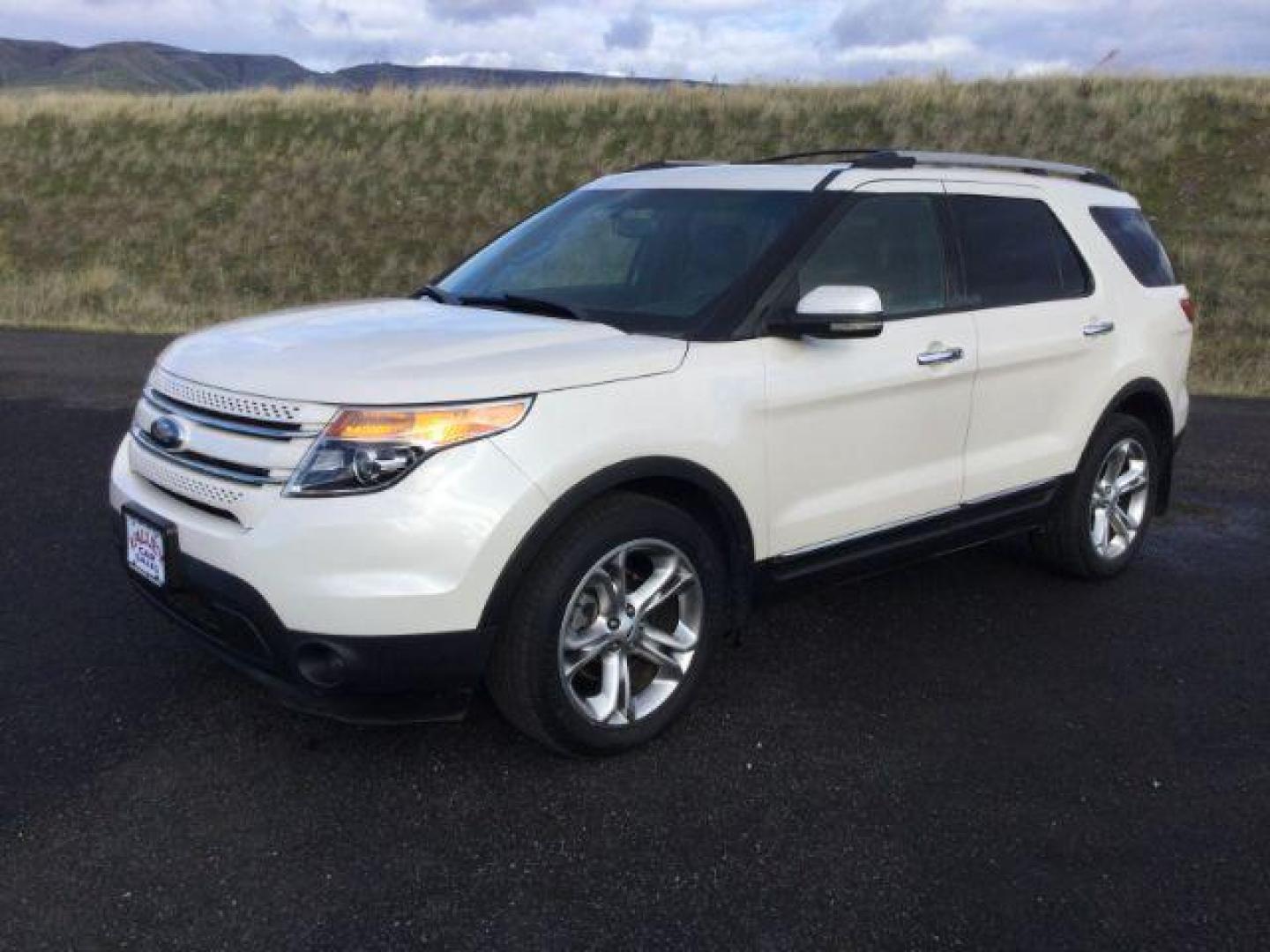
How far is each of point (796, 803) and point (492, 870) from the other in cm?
90

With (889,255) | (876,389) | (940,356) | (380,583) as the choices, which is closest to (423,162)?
(889,255)

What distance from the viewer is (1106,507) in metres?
5.18

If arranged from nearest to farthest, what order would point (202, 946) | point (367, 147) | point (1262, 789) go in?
point (202, 946) < point (1262, 789) < point (367, 147)

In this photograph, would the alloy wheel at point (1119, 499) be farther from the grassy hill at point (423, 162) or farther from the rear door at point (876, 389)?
the grassy hill at point (423, 162)

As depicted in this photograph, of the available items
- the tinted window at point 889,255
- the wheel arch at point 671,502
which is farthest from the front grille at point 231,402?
the tinted window at point 889,255

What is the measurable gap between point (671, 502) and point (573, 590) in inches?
20.5

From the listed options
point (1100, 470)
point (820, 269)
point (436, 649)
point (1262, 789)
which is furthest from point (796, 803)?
point (1100, 470)

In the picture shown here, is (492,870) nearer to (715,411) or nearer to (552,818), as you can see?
(552,818)

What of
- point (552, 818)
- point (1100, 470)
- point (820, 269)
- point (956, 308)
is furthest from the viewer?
point (1100, 470)

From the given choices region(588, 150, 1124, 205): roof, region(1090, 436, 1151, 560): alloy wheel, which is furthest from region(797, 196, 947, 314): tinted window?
region(1090, 436, 1151, 560): alloy wheel

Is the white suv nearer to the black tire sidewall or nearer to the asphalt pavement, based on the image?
the black tire sidewall

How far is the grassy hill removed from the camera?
20875 millimetres

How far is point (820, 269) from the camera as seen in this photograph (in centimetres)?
387

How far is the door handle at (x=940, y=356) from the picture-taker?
406cm
